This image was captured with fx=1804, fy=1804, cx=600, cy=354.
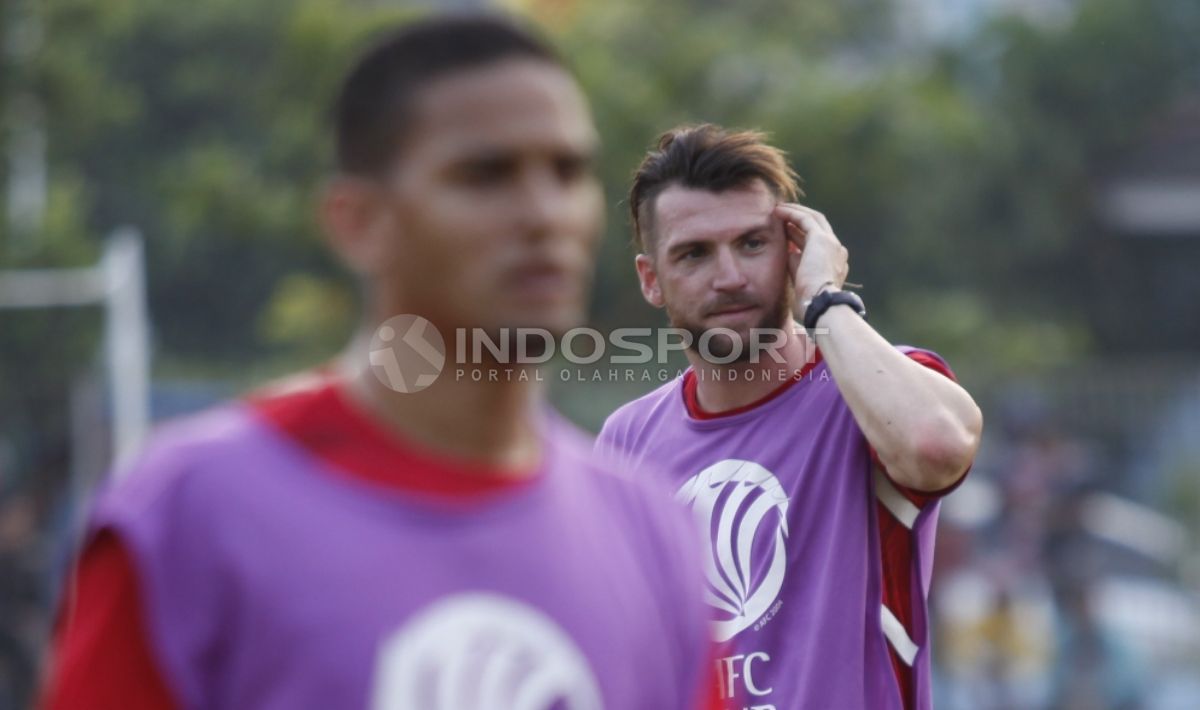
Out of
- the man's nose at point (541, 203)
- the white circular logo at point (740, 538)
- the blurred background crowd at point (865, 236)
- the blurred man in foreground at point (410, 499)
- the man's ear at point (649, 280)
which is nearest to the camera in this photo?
the blurred man in foreground at point (410, 499)

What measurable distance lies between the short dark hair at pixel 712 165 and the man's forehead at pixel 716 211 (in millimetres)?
22

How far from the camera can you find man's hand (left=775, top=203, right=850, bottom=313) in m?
3.90

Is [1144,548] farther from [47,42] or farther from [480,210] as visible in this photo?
[47,42]

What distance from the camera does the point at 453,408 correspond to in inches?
86.4

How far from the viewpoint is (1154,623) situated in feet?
39.1

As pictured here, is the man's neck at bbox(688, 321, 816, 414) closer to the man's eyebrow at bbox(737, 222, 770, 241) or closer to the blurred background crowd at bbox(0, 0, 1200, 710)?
the man's eyebrow at bbox(737, 222, 770, 241)

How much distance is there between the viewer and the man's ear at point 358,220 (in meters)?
2.14

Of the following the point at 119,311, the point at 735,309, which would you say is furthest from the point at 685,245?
the point at 119,311

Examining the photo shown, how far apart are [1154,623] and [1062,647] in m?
1.36

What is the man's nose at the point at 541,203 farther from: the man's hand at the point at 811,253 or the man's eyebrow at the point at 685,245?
the man's eyebrow at the point at 685,245

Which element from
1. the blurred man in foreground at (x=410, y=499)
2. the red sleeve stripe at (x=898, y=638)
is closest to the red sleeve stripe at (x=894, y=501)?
the red sleeve stripe at (x=898, y=638)

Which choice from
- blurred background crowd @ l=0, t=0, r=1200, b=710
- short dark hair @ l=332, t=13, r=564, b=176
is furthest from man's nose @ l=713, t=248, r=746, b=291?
blurred background crowd @ l=0, t=0, r=1200, b=710

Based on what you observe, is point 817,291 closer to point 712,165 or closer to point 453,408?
point 712,165

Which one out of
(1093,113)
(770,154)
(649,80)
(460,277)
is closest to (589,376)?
(649,80)
